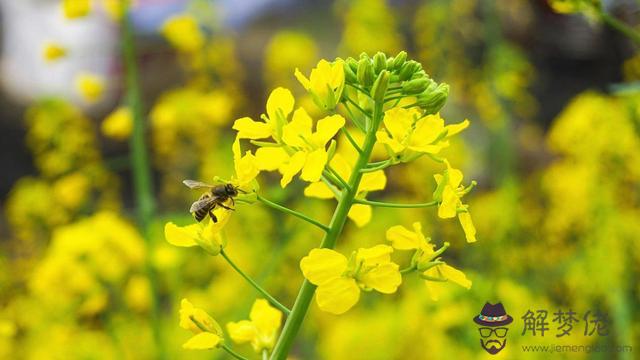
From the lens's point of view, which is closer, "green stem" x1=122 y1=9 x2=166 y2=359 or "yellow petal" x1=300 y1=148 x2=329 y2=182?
"yellow petal" x1=300 y1=148 x2=329 y2=182

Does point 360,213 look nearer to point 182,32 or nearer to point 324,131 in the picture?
point 324,131

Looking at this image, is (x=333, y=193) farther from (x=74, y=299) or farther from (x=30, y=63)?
(x=30, y=63)

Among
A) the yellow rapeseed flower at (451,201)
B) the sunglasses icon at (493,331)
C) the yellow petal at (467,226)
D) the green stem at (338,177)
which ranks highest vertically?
the green stem at (338,177)

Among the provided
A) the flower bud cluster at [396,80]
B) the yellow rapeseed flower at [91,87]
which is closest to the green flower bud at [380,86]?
the flower bud cluster at [396,80]

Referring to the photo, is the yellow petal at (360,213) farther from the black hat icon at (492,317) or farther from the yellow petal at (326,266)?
the black hat icon at (492,317)

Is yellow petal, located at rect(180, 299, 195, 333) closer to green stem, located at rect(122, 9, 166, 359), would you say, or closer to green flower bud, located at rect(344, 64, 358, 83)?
green flower bud, located at rect(344, 64, 358, 83)

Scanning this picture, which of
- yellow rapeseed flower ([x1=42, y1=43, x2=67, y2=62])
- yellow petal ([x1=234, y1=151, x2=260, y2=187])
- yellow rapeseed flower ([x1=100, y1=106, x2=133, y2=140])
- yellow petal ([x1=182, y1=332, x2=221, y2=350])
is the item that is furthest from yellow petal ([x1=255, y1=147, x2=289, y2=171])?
yellow rapeseed flower ([x1=42, y1=43, x2=67, y2=62])
